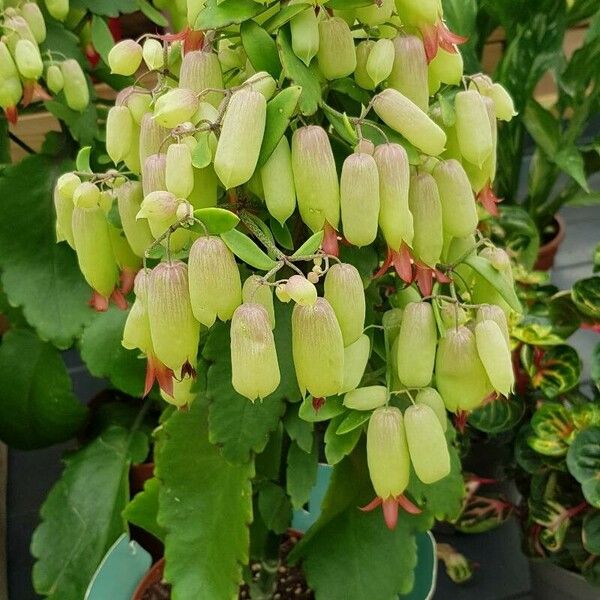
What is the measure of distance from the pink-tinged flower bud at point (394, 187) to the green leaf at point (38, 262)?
0.51 meters

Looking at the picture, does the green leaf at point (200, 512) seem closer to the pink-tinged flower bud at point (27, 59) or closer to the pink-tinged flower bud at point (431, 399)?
the pink-tinged flower bud at point (431, 399)

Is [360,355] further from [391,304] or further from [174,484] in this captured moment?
[174,484]

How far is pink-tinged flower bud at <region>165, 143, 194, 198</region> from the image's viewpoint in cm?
37

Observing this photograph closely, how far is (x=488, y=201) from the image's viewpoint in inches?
19.4

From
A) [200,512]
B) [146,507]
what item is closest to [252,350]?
[200,512]

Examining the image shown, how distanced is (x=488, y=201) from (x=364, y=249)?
91 millimetres

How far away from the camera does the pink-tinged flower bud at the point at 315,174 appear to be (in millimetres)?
384

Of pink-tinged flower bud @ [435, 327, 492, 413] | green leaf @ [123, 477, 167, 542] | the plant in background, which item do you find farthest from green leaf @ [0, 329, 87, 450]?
pink-tinged flower bud @ [435, 327, 492, 413]

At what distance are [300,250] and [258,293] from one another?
30 millimetres

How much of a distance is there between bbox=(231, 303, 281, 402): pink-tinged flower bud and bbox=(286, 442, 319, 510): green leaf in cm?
20

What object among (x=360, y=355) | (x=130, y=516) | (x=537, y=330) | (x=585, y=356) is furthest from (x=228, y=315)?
(x=585, y=356)

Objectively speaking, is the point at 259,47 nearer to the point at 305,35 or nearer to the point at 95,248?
the point at 305,35

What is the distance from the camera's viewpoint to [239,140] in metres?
0.36

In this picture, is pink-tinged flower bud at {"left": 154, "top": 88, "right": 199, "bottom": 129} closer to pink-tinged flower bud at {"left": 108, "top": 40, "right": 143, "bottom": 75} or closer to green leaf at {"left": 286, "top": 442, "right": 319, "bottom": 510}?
pink-tinged flower bud at {"left": 108, "top": 40, "right": 143, "bottom": 75}
